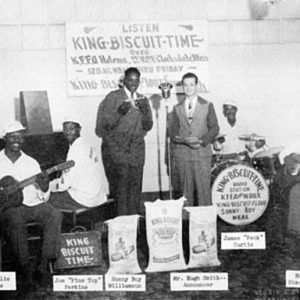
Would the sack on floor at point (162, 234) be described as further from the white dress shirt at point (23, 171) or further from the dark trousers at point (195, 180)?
the white dress shirt at point (23, 171)

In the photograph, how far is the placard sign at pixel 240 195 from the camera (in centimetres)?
224

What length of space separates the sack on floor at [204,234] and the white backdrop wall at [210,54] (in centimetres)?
24

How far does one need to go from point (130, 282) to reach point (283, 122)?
2.99ft

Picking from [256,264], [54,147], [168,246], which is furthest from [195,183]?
[54,147]

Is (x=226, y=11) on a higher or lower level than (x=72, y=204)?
higher

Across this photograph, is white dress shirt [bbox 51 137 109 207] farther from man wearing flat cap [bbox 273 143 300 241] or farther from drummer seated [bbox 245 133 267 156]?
man wearing flat cap [bbox 273 143 300 241]

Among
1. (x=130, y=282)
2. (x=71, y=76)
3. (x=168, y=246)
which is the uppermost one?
(x=71, y=76)

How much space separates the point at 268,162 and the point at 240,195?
18 cm

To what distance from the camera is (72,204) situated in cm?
229

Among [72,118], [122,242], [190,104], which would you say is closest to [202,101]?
[190,104]

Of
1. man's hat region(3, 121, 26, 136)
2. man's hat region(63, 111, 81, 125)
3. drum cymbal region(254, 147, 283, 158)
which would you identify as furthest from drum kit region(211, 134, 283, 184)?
man's hat region(3, 121, 26, 136)

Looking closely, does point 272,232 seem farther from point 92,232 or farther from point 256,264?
point 92,232

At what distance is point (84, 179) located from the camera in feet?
7.51

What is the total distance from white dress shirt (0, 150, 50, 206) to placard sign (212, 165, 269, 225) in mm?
746
